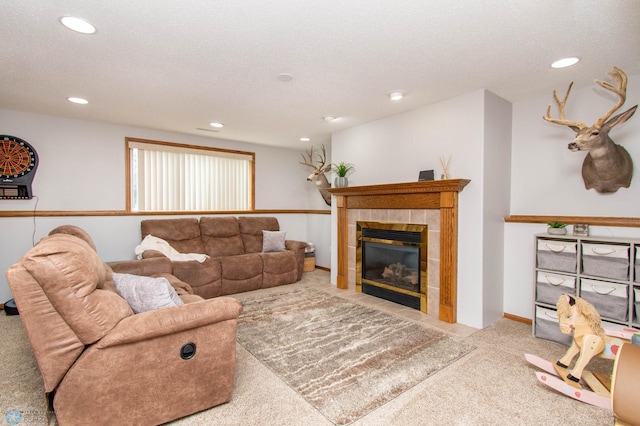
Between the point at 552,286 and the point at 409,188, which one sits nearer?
the point at 552,286

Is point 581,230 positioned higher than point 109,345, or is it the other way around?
point 581,230

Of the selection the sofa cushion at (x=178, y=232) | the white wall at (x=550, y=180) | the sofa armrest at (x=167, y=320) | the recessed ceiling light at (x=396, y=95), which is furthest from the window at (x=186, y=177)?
the white wall at (x=550, y=180)

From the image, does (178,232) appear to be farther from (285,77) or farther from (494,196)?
(494,196)

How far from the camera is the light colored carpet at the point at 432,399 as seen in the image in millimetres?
1812

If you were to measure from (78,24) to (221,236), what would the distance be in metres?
3.46

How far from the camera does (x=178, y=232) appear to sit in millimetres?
4660

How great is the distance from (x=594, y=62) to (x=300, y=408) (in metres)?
3.29

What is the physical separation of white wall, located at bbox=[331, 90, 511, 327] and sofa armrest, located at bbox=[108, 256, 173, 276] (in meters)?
3.04

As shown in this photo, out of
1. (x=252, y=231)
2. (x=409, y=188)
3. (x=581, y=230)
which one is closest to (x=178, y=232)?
(x=252, y=231)

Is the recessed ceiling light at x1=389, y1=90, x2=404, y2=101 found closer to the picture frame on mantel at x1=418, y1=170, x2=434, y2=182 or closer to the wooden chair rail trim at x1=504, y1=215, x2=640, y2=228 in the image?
the picture frame on mantel at x1=418, y1=170, x2=434, y2=182

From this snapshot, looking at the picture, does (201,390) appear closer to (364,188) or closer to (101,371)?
(101,371)

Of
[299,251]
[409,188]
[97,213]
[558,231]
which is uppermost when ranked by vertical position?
[409,188]

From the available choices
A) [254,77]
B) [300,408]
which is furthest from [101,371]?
[254,77]

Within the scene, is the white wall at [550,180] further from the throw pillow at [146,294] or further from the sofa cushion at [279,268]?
the throw pillow at [146,294]
